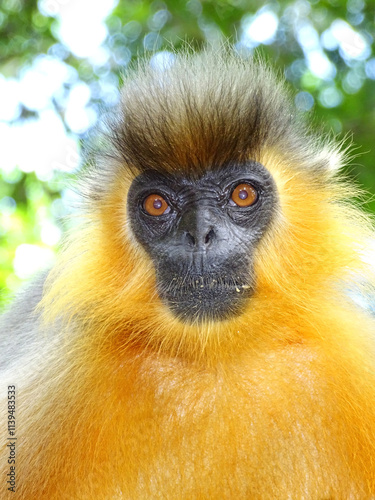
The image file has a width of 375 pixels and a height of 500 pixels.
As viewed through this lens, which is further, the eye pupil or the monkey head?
the eye pupil

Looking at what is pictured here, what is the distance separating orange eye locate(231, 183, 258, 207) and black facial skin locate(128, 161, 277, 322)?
0.06 feet

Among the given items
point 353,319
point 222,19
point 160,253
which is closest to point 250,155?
point 160,253

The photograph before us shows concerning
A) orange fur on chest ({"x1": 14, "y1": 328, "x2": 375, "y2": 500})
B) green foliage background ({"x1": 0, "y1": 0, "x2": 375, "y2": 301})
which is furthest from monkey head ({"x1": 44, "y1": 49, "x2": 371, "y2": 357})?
green foliage background ({"x1": 0, "y1": 0, "x2": 375, "y2": 301})

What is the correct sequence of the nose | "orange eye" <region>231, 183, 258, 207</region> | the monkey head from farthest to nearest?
"orange eye" <region>231, 183, 258, 207</region>
the monkey head
the nose

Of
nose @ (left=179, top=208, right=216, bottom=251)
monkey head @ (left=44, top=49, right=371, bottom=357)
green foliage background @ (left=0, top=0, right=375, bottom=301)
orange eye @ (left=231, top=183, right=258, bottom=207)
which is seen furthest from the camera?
green foliage background @ (left=0, top=0, right=375, bottom=301)

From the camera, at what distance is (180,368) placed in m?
3.14

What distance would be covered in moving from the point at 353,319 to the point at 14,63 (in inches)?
180

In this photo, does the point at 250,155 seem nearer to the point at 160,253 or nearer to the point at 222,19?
the point at 160,253

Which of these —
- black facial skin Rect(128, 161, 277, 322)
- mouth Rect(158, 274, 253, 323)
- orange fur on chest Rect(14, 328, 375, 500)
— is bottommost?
orange fur on chest Rect(14, 328, 375, 500)

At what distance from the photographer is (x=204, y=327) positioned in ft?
9.58

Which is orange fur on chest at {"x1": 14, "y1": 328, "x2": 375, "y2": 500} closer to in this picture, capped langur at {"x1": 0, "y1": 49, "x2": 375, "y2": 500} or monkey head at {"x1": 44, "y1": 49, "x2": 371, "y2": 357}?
capped langur at {"x1": 0, "y1": 49, "x2": 375, "y2": 500}

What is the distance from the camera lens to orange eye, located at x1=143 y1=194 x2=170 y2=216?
3.06 metres

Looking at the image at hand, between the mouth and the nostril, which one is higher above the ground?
the nostril

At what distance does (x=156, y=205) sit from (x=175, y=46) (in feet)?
9.82
